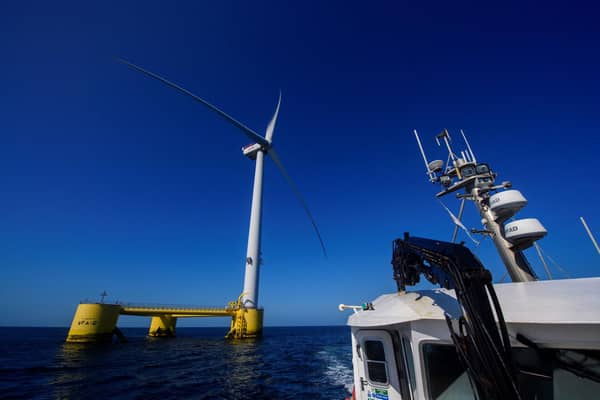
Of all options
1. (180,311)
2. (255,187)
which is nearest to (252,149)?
(255,187)

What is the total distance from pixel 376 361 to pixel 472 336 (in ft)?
13.5

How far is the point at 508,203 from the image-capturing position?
37.3 feet

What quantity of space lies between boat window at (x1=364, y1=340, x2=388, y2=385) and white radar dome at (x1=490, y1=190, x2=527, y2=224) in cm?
976

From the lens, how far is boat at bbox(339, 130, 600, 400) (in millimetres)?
3719

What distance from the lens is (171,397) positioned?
17203mm

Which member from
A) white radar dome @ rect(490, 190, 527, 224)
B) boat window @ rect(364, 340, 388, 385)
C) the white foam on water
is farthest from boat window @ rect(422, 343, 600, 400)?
the white foam on water

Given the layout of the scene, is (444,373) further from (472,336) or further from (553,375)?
(472,336)

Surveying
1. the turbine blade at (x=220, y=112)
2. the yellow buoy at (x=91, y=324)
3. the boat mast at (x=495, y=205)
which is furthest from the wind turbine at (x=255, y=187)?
the boat mast at (x=495, y=205)

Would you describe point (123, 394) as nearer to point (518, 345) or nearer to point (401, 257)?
point (401, 257)

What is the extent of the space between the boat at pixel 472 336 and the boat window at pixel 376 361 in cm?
3

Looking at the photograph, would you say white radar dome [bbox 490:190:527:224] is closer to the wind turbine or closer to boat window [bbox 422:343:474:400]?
boat window [bbox 422:343:474:400]

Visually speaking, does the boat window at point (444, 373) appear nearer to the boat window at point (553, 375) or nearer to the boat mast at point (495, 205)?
the boat window at point (553, 375)

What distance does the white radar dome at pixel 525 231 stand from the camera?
10633mm

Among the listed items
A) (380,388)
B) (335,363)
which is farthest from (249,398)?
(335,363)
